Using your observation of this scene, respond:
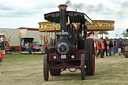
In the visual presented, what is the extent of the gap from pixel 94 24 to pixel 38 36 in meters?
12.0

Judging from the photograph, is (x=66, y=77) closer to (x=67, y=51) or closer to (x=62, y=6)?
(x=67, y=51)

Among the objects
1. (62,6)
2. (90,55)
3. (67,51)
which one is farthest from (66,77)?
(62,6)

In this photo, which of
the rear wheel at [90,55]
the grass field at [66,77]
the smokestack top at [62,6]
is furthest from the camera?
the rear wheel at [90,55]

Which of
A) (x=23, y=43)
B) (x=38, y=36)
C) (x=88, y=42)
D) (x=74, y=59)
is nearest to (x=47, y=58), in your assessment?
(x=74, y=59)

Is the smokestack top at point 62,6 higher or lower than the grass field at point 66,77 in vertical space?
higher

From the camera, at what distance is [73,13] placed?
9.43 m

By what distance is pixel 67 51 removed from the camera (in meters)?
9.02

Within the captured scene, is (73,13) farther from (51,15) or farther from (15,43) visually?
(15,43)

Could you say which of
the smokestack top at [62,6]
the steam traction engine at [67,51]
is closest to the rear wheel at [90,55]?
the steam traction engine at [67,51]

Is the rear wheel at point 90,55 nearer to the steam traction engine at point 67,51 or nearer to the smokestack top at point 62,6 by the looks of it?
the steam traction engine at point 67,51

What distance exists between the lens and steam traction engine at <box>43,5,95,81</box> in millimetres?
9008

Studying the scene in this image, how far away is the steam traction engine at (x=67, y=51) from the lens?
29.6 ft

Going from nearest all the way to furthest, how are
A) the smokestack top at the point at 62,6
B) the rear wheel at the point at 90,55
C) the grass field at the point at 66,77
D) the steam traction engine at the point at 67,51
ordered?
the grass field at the point at 66,77
the steam traction engine at the point at 67,51
the smokestack top at the point at 62,6
the rear wheel at the point at 90,55

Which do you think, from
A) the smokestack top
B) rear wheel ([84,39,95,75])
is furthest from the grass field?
the smokestack top
